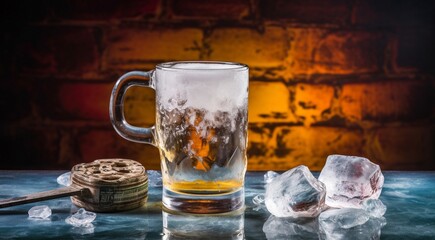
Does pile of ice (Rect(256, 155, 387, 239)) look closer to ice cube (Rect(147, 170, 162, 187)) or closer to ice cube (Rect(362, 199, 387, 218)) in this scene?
ice cube (Rect(362, 199, 387, 218))

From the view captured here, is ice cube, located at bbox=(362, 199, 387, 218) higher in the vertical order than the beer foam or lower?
lower

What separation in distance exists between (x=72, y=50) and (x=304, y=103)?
0.43 meters

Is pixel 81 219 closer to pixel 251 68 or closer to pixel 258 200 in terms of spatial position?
pixel 258 200

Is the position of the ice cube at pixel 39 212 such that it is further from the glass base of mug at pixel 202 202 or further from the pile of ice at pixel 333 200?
the pile of ice at pixel 333 200

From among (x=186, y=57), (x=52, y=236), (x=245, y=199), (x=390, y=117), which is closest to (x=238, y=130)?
(x=245, y=199)

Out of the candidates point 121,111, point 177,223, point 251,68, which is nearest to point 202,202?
point 177,223

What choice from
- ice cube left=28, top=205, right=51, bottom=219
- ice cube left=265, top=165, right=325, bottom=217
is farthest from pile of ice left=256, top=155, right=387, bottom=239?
ice cube left=28, top=205, right=51, bottom=219

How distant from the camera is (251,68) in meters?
1.21

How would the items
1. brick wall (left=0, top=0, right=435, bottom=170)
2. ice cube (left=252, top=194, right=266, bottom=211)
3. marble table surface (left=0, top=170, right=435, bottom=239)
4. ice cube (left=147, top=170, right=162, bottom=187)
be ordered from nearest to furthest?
1. marble table surface (left=0, top=170, right=435, bottom=239)
2. ice cube (left=252, top=194, right=266, bottom=211)
3. ice cube (left=147, top=170, right=162, bottom=187)
4. brick wall (left=0, top=0, right=435, bottom=170)

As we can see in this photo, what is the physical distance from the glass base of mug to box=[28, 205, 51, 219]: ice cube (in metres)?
0.13

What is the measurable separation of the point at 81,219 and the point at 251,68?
0.58m

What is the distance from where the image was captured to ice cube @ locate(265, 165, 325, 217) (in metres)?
0.72

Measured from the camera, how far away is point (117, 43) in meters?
1.21

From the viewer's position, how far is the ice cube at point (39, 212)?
717mm
